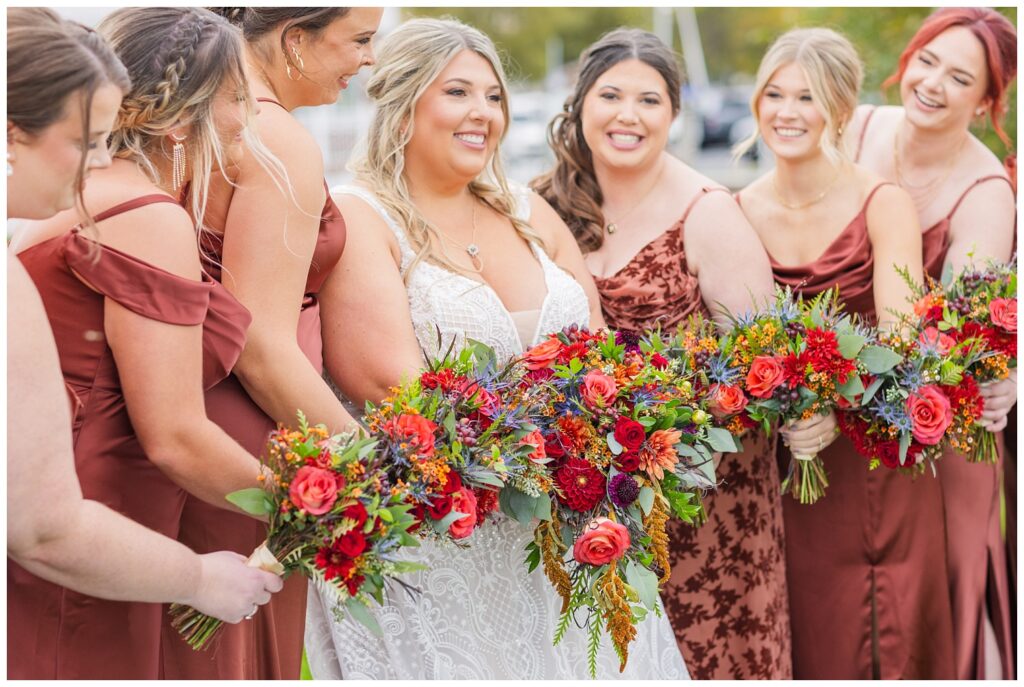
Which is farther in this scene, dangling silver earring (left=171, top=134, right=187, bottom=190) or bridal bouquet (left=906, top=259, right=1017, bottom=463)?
bridal bouquet (left=906, top=259, right=1017, bottom=463)

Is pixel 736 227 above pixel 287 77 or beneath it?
beneath

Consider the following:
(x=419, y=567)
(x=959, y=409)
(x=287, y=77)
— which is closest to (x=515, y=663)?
(x=419, y=567)

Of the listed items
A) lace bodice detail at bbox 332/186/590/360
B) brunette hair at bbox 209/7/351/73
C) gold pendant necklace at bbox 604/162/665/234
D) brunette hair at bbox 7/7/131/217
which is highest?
brunette hair at bbox 209/7/351/73

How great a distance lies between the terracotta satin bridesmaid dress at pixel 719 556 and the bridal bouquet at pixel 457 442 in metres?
1.36

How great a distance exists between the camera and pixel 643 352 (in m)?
3.64

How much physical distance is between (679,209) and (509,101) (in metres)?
0.92

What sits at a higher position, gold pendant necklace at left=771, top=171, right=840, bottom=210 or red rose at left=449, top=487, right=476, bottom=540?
gold pendant necklace at left=771, top=171, right=840, bottom=210

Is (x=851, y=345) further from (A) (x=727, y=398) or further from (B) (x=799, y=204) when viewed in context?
(B) (x=799, y=204)

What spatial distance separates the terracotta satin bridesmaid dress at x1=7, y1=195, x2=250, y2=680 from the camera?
8.46ft

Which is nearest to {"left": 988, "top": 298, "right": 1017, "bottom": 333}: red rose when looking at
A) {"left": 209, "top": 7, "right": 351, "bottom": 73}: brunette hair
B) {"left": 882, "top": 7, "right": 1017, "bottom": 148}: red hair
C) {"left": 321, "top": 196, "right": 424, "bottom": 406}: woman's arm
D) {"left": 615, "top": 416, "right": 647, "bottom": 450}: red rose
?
{"left": 882, "top": 7, "right": 1017, "bottom": 148}: red hair

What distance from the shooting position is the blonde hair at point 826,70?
4.50 meters

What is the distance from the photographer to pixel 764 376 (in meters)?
3.67

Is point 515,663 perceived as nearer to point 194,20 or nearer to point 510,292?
point 510,292

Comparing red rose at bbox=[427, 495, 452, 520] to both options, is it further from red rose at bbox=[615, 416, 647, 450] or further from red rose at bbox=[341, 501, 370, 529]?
red rose at bbox=[615, 416, 647, 450]
